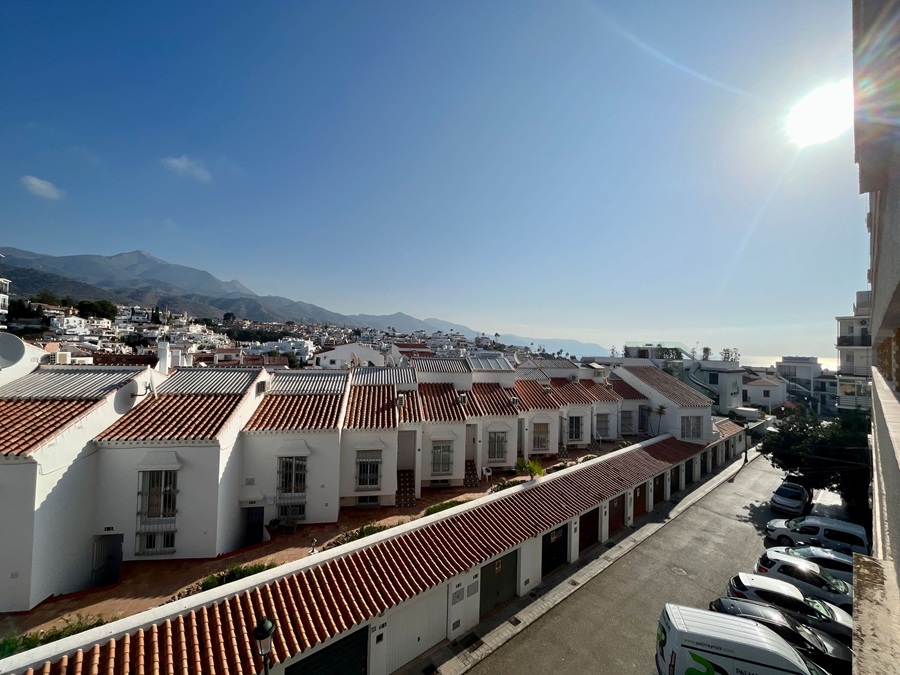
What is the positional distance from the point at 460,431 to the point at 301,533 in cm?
813

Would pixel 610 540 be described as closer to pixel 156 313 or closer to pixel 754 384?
pixel 754 384

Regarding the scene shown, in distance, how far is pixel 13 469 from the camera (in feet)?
30.6

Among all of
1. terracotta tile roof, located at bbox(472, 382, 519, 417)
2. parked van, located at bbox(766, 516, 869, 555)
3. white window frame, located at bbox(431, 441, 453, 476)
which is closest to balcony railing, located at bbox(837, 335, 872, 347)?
parked van, located at bbox(766, 516, 869, 555)

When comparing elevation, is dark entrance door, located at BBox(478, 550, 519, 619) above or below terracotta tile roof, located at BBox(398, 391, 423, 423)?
below

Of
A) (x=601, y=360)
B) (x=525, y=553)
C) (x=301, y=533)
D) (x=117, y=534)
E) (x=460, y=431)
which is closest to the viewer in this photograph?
(x=117, y=534)

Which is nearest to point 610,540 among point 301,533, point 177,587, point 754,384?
point 301,533

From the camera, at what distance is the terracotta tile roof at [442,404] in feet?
60.9

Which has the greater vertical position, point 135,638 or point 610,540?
point 135,638

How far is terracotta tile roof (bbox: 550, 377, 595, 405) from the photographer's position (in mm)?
24708

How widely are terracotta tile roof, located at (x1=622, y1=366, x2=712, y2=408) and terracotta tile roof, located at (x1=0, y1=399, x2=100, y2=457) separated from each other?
105 ft

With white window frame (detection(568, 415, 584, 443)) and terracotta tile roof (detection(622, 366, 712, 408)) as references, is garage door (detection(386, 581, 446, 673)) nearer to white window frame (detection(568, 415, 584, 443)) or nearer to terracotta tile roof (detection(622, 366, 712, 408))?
white window frame (detection(568, 415, 584, 443))

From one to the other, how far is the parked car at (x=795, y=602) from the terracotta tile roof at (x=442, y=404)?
12.5 metres

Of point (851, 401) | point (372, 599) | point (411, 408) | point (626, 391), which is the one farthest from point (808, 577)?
point (851, 401)

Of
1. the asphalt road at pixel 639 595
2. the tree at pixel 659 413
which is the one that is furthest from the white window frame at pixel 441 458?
the tree at pixel 659 413
